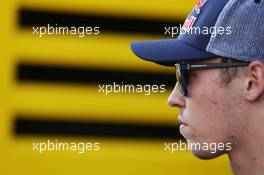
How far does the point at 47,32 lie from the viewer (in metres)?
3.98

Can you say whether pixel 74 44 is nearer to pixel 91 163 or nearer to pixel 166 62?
pixel 91 163

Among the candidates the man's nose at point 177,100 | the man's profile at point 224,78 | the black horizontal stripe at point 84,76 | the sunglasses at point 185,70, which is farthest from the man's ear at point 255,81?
the black horizontal stripe at point 84,76

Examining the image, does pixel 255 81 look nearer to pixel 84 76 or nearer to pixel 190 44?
pixel 190 44

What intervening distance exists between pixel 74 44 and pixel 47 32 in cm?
15

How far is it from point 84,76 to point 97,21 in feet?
0.88

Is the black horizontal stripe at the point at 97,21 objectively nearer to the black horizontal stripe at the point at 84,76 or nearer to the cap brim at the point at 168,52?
the black horizontal stripe at the point at 84,76

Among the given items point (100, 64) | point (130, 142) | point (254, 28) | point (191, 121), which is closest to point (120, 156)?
point (130, 142)

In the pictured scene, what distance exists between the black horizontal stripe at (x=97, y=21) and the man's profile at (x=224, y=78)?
87cm

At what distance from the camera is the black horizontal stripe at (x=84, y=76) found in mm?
3982

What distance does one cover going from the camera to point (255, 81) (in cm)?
305

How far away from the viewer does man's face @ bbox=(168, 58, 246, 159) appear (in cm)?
310

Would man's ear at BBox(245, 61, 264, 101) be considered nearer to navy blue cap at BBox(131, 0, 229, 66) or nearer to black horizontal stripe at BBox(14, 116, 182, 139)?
navy blue cap at BBox(131, 0, 229, 66)

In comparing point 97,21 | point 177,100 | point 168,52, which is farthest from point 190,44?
point 97,21

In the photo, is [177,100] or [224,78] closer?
[224,78]
